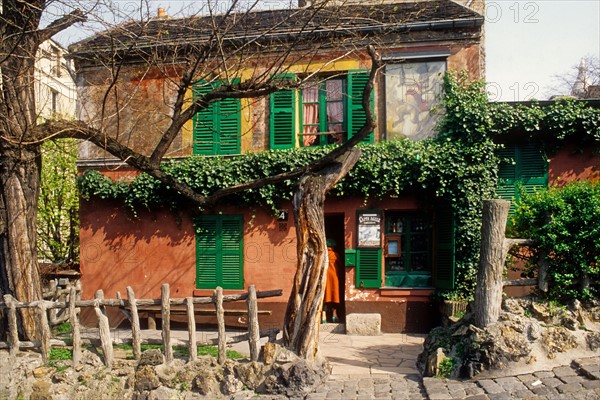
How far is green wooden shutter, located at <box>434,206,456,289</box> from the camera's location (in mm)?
12516

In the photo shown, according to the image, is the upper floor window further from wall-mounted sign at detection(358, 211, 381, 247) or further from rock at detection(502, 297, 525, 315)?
rock at detection(502, 297, 525, 315)

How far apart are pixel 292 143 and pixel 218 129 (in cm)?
180

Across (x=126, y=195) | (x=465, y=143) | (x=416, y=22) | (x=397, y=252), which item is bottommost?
(x=397, y=252)

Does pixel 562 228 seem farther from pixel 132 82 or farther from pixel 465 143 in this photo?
pixel 132 82

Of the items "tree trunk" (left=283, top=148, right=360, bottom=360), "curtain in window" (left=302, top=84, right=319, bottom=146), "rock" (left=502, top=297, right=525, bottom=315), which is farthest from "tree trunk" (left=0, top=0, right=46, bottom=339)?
"rock" (left=502, top=297, right=525, bottom=315)

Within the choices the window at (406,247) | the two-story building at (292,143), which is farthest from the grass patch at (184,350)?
the window at (406,247)

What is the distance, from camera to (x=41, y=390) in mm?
8953

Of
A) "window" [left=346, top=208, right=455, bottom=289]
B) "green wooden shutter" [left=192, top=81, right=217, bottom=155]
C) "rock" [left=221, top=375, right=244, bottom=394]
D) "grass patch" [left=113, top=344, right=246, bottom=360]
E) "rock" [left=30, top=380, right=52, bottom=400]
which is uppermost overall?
"green wooden shutter" [left=192, top=81, right=217, bottom=155]

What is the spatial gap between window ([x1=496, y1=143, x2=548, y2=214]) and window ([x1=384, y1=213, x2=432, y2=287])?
1801 millimetres

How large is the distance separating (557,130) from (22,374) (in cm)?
1087

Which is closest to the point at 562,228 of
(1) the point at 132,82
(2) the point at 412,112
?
(2) the point at 412,112

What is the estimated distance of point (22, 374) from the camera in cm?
910

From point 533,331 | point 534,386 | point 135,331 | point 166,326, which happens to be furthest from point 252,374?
point 533,331

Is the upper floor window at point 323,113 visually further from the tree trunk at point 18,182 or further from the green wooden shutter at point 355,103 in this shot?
the tree trunk at point 18,182
